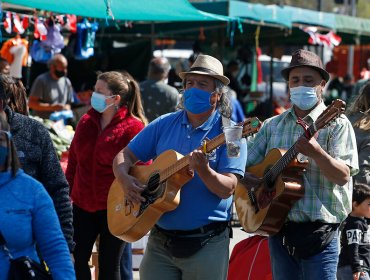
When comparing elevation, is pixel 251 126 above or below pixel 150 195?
above

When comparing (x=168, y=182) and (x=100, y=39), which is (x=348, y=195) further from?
(x=100, y=39)

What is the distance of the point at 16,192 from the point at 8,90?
1.33 m

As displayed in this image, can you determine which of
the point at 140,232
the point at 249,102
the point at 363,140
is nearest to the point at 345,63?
the point at 249,102

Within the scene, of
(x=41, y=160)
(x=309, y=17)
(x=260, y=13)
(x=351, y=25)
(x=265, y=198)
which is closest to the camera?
(x=41, y=160)

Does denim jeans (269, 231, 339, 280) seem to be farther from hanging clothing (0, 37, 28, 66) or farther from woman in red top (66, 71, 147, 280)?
hanging clothing (0, 37, 28, 66)

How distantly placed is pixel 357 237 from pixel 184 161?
1991mm

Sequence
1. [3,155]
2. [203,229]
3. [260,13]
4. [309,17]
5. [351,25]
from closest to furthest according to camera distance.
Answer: [3,155] → [203,229] → [260,13] → [309,17] → [351,25]

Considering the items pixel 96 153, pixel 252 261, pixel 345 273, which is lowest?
pixel 345 273

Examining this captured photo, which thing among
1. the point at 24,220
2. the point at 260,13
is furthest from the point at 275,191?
the point at 260,13

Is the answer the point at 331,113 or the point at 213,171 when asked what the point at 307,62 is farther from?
the point at 213,171

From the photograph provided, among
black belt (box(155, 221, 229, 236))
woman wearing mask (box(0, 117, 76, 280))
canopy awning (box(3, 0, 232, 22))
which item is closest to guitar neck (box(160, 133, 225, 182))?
black belt (box(155, 221, 229, 236))

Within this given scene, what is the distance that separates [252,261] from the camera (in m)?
6.05

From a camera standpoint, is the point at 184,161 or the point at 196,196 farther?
the point at 196,196

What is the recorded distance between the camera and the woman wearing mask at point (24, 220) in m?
3.73
